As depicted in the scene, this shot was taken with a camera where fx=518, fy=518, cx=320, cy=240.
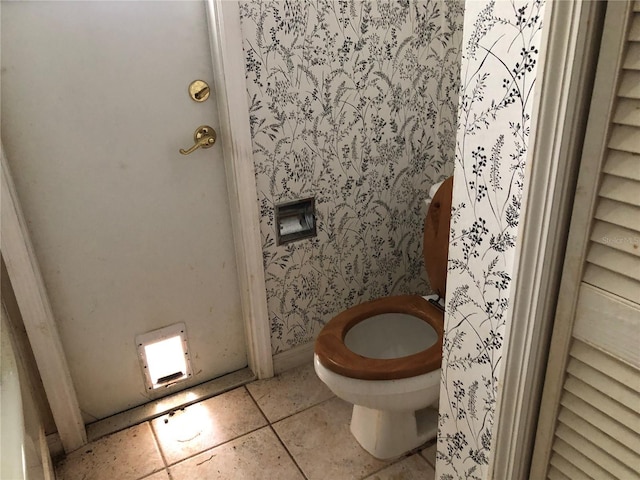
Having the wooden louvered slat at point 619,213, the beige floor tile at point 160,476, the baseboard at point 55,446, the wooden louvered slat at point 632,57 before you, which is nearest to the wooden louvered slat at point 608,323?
the wooden louvered slat at point 619,213

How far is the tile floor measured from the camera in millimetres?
1589

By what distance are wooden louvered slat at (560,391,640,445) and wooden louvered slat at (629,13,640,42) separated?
566 millimetres

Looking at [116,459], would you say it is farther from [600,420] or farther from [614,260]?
[614,260]

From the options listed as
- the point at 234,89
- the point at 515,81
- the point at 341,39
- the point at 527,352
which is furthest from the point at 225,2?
the point at 527,352

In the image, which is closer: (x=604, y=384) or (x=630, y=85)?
(x=630, y=85)

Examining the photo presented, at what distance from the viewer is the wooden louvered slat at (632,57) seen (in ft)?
2.22

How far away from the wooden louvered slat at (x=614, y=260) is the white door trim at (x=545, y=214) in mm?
47

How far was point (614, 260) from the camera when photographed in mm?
764

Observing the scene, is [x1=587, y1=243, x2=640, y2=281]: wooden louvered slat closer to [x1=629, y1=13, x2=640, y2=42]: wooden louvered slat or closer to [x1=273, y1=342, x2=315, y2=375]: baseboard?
Answer: [x1=629, y1=13, x2=640, y2=42]: wooden louvered slat

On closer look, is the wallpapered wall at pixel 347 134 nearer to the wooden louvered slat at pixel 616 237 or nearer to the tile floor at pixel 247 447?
the tile floor at pixel 247 447

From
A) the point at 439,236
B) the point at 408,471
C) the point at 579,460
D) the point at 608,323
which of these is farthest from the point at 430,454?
the point at 608,323

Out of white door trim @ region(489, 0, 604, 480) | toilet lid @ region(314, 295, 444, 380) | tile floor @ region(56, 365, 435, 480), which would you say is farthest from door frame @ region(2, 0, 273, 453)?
white door trim @ region(489, 0, 604, 480)

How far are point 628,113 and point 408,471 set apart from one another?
124cm

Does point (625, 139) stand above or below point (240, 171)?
above
